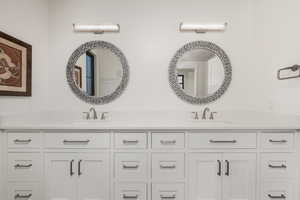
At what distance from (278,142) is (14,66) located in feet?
8.33

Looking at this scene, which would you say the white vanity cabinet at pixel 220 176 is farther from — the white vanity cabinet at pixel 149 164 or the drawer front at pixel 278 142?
the drawer front at pixel 278 142

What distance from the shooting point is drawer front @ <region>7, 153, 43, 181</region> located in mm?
1663

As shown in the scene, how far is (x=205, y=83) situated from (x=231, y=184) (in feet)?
3.68

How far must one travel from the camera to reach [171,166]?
5.46ft

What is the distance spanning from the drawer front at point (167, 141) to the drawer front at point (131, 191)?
0.39 meters

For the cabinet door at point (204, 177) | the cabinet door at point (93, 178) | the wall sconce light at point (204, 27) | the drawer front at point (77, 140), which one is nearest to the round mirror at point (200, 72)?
the wall sconce light at point (204, 27)

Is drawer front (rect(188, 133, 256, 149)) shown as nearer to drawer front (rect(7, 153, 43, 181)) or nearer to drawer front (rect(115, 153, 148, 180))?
drawer front (rect(115, 153, 148, 180))

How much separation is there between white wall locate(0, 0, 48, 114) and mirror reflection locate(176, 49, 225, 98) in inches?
63.3

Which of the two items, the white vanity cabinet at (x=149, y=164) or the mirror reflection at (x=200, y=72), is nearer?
the white vanity cabinet at (x=149, y=164)

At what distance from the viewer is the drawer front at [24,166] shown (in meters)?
1.66

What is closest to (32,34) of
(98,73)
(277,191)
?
(98,73)

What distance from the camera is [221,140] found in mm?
1668

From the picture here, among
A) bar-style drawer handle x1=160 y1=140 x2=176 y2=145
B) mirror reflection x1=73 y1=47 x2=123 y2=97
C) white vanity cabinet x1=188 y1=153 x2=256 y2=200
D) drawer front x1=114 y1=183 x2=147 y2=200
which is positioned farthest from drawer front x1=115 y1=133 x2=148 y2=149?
A: mirror reflection x1=73 y1=47 x2=123 y2=97

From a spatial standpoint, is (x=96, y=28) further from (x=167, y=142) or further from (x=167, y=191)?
(x=167, y=191)
